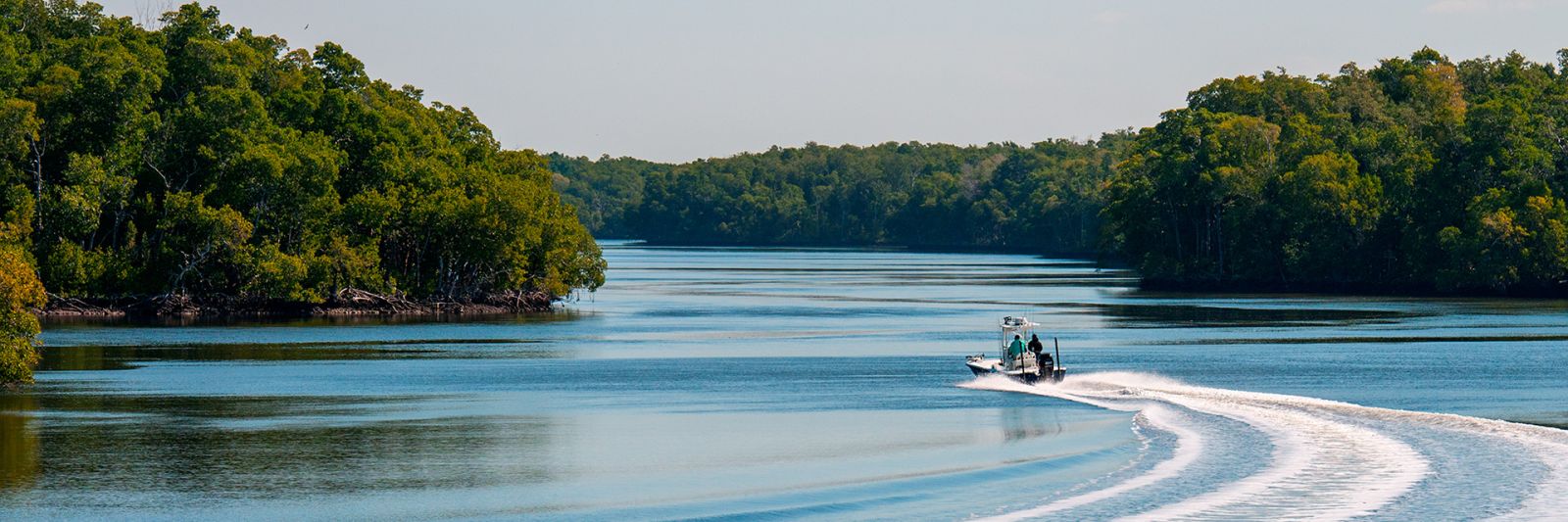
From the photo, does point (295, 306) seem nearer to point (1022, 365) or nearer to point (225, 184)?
point (225, 184)

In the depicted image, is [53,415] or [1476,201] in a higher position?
[1476,201]

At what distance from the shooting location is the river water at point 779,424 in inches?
1104

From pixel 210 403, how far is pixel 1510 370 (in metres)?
34.8

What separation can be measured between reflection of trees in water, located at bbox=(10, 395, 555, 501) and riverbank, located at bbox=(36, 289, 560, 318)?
3878 cm

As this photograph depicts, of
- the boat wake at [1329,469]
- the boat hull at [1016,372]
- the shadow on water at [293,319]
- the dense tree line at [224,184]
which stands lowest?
the boat wake at [1329,469]

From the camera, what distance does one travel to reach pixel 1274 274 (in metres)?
120

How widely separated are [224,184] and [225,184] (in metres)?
0.09

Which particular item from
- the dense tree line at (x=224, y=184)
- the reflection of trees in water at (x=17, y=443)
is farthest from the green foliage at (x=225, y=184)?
the reflection of trees in water at (x=17, y=443)

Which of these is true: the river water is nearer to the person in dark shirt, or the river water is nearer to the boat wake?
the boat wake

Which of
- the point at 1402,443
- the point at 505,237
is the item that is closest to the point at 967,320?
the point at 505,237

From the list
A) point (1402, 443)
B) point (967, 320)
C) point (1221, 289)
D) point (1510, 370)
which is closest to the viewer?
point (1402, 443)

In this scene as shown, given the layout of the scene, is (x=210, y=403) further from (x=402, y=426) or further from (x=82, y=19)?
(x=82, y=19)

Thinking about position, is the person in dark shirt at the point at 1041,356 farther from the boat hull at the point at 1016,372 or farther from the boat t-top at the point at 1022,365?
the boat hull at the point at 1016,372

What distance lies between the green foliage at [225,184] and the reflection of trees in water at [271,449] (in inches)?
1480
